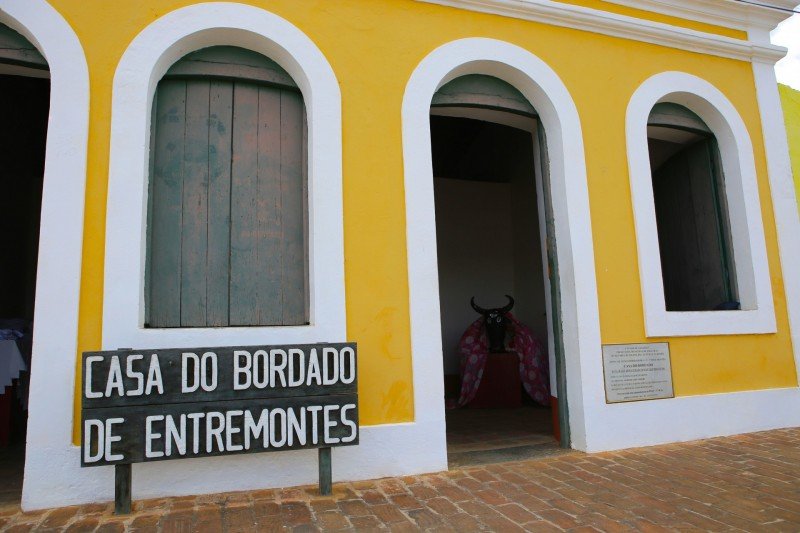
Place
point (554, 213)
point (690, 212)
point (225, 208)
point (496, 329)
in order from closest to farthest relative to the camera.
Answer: point (225, 208), point (554, 213), point (690, 212), point (496, 329)

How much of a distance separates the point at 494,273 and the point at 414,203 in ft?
16.0

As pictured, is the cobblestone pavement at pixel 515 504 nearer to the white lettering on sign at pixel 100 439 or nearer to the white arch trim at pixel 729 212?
the white lettering on sign at pixel 100 439

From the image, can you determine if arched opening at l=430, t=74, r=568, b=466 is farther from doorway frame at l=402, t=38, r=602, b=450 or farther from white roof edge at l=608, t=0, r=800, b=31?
white roof edge at l=608, t=0, r=800, b=31

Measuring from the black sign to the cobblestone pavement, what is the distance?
1.13 ft

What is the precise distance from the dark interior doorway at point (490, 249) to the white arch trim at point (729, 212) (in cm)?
238

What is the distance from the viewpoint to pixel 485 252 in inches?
341

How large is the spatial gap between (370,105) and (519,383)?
4313 mm

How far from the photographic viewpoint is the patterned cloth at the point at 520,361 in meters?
6.78

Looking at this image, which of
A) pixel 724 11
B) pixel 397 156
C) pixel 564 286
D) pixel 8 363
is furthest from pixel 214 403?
pixel 724 11

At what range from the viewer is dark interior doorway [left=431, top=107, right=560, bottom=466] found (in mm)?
6859

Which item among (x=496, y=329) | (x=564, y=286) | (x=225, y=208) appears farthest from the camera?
(x=496, y=329)

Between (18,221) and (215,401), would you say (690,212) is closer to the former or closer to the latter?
(215,401)

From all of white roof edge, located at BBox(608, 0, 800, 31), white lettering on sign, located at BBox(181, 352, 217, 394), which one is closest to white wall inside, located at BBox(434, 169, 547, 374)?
white roof edge, located at BBox(608, 0, 800, 31)

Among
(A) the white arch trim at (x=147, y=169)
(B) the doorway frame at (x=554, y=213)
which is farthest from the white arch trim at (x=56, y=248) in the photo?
(B) the doorway frame at (x=554, y=213)
